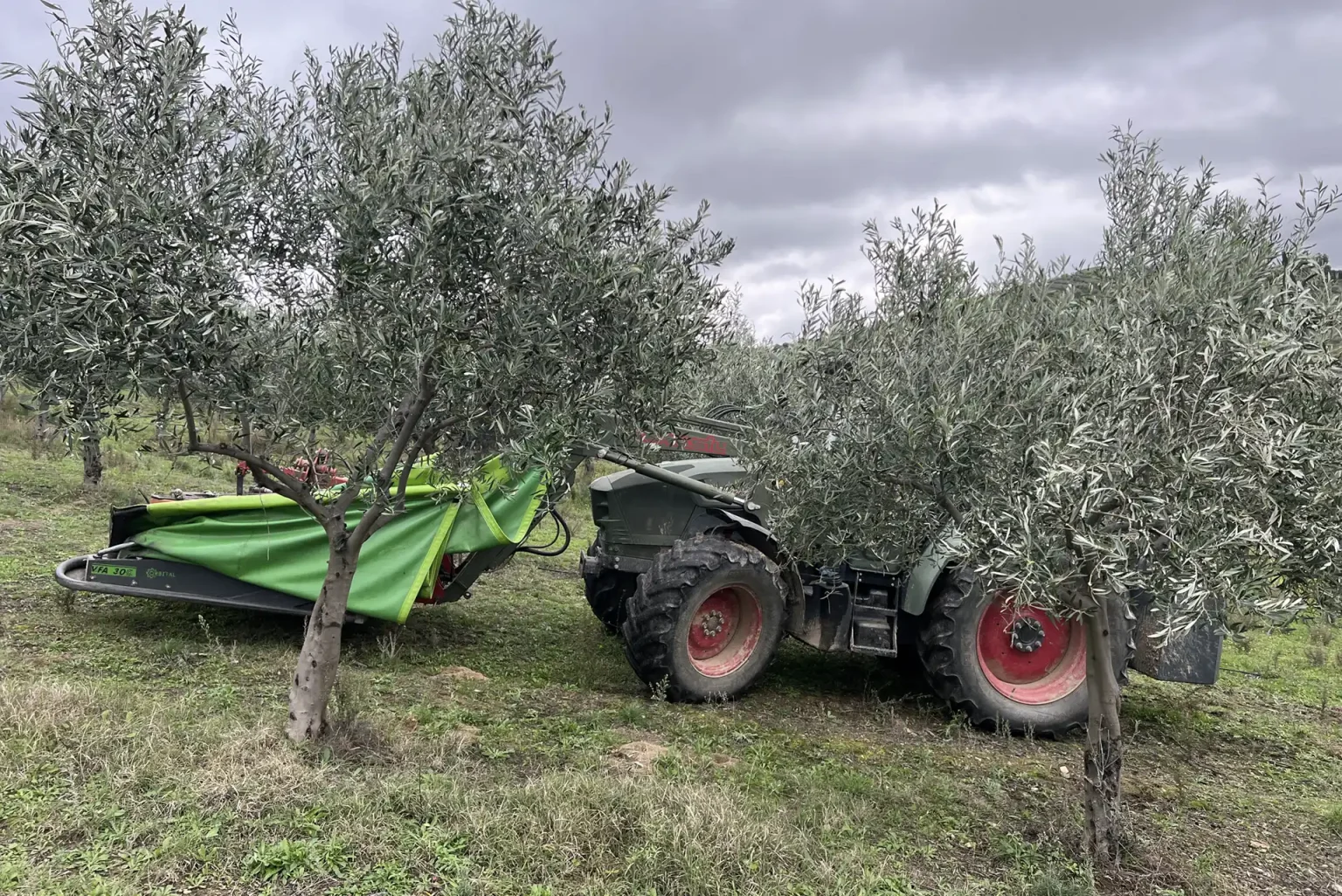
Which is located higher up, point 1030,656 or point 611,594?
point 611,594

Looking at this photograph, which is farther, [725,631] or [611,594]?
[611,594]

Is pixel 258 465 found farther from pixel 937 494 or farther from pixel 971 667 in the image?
pixel 971 667

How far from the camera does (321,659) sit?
204 inches

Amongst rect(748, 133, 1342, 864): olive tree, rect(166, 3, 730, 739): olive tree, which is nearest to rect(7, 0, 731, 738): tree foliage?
rect(166, 3, 730, 739): olive tree

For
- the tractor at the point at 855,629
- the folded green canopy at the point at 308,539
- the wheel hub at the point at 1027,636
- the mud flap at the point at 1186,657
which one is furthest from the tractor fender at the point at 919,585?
the folded green canopy at the point at 308,539

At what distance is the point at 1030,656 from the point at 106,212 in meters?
6.41

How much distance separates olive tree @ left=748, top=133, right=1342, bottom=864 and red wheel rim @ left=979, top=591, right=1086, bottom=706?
7.15ft

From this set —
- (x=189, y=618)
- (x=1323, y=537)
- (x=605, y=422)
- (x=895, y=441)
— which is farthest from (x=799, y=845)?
(x=189, y=618)

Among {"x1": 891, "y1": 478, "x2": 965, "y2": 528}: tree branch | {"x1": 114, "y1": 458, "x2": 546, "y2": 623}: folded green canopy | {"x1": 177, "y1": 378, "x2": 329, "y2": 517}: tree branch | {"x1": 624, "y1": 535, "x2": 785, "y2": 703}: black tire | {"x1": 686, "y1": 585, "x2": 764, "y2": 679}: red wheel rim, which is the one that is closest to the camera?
{"x1": 891, "y1": 478, "x2": 965, "y2": 528}: tree branch

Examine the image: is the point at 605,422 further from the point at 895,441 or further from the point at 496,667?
the point at 496,667

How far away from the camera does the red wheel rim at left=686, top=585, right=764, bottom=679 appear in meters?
6.96

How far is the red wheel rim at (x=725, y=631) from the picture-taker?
6965mm

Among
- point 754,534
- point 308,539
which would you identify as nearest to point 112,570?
point 308,539

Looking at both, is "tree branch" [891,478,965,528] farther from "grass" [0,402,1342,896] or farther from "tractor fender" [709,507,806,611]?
"tractor fender" [709,507,806,611]
